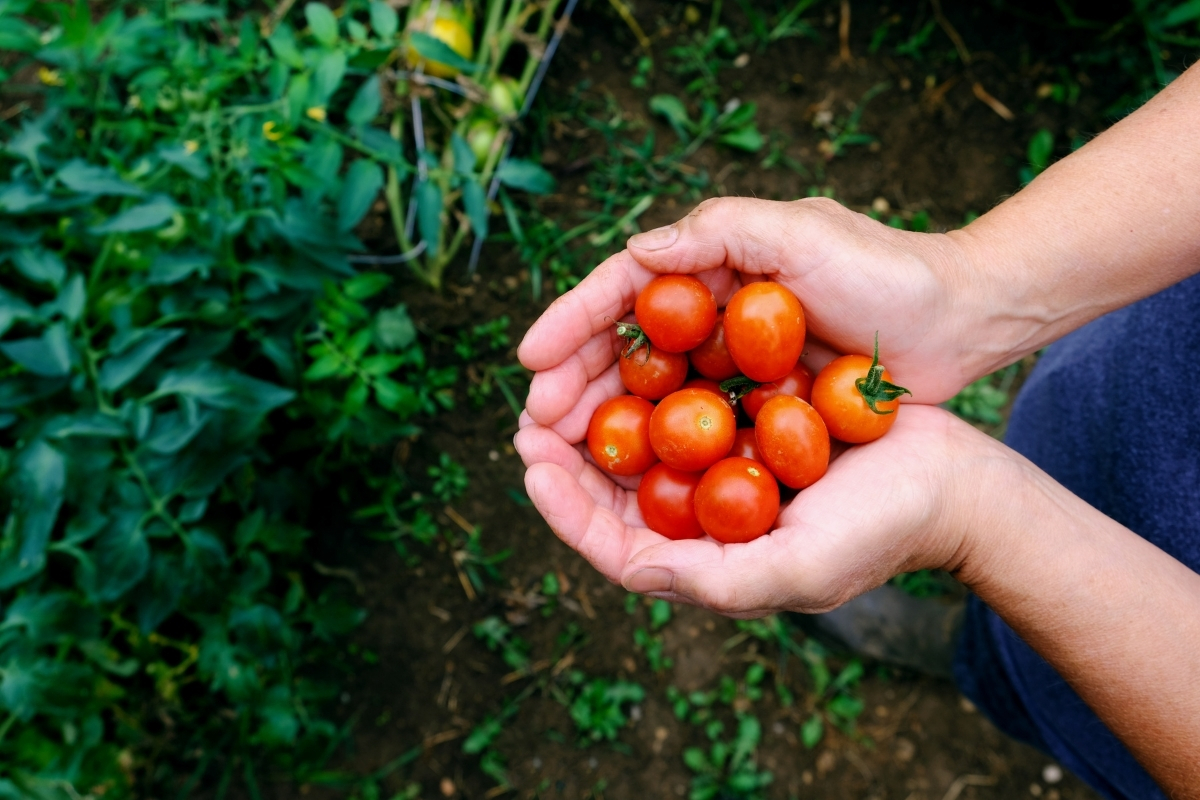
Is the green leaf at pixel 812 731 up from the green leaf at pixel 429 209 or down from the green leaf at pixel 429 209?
down

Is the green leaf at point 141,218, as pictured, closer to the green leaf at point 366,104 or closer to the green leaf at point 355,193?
the green leaf at point 355,193

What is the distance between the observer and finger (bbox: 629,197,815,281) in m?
1.99

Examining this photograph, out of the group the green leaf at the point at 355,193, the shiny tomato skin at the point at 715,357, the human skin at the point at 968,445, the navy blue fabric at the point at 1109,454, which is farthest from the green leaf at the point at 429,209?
the navy blue fabric at the point at 1109,454

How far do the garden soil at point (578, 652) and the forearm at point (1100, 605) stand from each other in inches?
71.6

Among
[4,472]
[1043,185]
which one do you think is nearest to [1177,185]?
[1043,185]

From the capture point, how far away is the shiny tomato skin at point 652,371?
2.18 m

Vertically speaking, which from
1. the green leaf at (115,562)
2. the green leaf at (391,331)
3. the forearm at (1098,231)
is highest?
the forearm at (1098,231)

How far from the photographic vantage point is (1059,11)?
3.84 metres

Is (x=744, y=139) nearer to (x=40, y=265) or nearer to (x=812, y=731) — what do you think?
(x=812, y=731)

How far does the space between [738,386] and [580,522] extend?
0.64 meters

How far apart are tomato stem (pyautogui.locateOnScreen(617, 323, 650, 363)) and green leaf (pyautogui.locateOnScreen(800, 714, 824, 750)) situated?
2191mm

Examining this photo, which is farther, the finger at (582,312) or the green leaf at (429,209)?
the green leaf at (429,209)

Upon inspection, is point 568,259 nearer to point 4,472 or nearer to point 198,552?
point 198,552

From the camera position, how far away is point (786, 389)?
2.13 m
